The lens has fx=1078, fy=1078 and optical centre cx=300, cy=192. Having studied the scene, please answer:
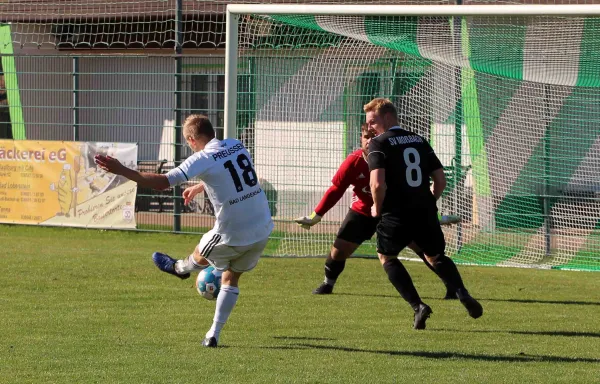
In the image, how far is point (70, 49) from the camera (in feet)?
73.5

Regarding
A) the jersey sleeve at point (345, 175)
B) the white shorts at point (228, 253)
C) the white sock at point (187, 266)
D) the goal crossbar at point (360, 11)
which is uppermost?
the goal crossbar at point (360, 11)

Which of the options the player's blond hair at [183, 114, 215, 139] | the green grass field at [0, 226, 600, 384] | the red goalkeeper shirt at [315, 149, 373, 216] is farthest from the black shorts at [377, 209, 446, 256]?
the red goalkeeper shirt at [315, 149, 373, 216]

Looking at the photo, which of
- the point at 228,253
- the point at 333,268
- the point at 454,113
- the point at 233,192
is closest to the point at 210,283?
the point at 228,253

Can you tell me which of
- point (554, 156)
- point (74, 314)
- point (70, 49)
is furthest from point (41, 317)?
point (70, 49)

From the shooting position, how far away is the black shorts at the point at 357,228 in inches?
436

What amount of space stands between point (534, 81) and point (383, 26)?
Result: 6.27 feet

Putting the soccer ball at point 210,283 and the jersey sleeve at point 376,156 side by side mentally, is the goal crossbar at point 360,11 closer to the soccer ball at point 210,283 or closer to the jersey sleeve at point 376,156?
the jersey sleeve at point 376,156

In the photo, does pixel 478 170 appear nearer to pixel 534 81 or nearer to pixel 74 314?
pixel 534 81

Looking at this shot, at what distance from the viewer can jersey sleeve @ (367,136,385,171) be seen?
8.61 metres

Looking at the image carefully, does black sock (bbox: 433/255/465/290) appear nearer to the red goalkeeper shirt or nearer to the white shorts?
the white shorts

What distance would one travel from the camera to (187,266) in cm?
877

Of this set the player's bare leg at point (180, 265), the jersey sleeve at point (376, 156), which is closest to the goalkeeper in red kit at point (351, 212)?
the jersey sleeve at point (376, 156)

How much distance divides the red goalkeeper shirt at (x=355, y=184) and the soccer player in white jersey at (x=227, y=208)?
2.80 metres

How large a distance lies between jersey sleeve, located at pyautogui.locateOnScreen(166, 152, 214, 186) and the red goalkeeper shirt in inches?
128
